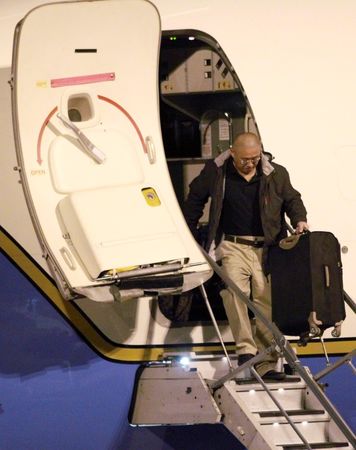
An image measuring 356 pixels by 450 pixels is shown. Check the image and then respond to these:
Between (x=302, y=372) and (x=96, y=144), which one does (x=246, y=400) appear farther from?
(x=96, y=144)

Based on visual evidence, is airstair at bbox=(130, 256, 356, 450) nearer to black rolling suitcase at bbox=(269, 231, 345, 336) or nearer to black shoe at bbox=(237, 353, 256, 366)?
black shoe at bbox=(237, 353, 256, 366)

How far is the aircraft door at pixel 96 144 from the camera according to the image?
12.6ft

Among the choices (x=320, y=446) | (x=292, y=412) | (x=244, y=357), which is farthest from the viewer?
(x=244, y=357)

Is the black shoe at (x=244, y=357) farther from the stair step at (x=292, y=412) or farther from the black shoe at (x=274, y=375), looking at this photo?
the stair step at (x=292, y=412)

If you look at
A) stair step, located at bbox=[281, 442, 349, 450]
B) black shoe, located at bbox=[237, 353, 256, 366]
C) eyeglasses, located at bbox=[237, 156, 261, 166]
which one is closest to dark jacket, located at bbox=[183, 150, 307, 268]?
eyeglasses, located at bbox=[237, 156, 261, 166]

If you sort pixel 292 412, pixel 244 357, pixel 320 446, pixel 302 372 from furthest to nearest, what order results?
pixel 244 357, pixel 292 412, pixel 320 446, pixel 302 372

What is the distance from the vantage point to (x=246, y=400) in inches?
159

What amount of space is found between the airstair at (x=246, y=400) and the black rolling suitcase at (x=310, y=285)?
0.52 feet

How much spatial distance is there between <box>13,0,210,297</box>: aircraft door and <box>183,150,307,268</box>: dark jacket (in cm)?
29

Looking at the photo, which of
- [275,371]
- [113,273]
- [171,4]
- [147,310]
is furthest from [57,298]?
[171,4]

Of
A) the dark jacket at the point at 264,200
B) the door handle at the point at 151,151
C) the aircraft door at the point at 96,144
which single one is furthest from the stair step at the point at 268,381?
the door handle at the point at 151,151

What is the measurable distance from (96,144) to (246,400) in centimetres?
140

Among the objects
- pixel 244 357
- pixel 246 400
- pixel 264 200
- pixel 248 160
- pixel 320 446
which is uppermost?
pixel 248 160

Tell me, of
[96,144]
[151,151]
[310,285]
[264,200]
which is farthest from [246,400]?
[96,144]
